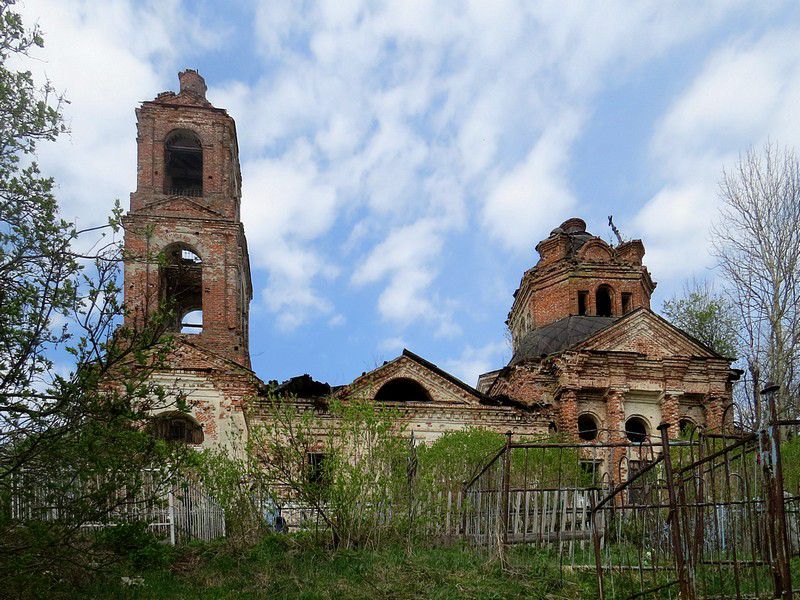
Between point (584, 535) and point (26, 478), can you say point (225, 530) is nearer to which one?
point (584, 535)

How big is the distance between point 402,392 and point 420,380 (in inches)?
55.8

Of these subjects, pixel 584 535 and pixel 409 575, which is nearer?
pixel 409 575

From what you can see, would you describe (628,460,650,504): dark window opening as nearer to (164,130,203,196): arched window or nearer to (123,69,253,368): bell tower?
(123,69,253,368): bell tower

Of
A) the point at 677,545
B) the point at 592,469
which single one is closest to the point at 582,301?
the point at 592,469

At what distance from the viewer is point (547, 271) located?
90.8ft

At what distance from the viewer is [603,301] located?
2767cm

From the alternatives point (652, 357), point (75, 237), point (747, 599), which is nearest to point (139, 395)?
point (75, 237)

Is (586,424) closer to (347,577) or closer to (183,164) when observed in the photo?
(347,577)

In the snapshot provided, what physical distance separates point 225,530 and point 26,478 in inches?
275

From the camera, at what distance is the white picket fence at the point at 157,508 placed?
6980 millimetres

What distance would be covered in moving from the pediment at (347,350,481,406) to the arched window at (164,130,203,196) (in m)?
7.82

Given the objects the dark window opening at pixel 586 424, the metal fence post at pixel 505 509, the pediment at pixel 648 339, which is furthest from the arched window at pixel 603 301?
the metal fence post at pixel 505 509


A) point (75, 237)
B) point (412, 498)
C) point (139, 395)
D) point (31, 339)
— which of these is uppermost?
point (75, 237)

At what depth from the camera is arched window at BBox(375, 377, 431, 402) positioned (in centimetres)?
2152
